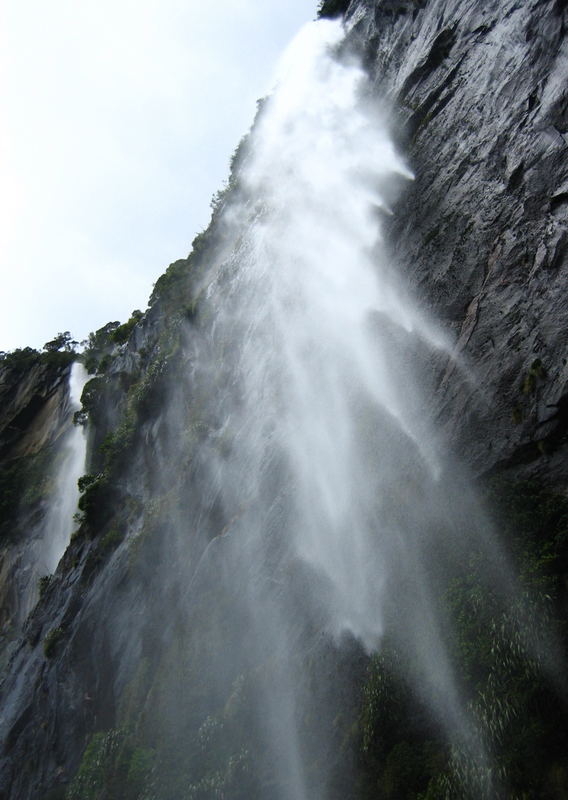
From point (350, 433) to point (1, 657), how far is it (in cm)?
1782

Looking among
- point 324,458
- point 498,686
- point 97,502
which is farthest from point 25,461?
point 498,686

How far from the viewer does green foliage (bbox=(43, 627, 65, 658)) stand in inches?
682

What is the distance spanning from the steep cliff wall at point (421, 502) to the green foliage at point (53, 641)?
0.25 ft

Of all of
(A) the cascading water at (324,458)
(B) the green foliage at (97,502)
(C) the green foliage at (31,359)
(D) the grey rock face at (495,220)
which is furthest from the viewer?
(C) the green foliage at (31,359)

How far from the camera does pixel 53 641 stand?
17406 millimetres

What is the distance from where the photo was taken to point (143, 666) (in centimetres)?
1440

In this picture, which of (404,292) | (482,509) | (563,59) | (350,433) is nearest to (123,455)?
(350,433)

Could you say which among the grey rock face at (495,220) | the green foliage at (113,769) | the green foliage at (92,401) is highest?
the green foliage at (92,401)

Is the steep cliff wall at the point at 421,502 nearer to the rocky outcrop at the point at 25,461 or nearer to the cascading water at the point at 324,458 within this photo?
the cascading water at the point at 324,458

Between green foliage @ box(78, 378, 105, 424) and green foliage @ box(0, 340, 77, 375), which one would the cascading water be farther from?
green foliage @ box(0, 340, 77, 375)

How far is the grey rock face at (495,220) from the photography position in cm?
945

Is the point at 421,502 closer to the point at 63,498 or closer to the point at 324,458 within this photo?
the point at 324,458

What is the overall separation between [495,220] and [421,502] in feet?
18.6

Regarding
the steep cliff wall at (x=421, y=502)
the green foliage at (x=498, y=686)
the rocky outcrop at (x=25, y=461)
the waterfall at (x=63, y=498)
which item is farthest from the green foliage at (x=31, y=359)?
the green foliage at (x=498, y=686)
